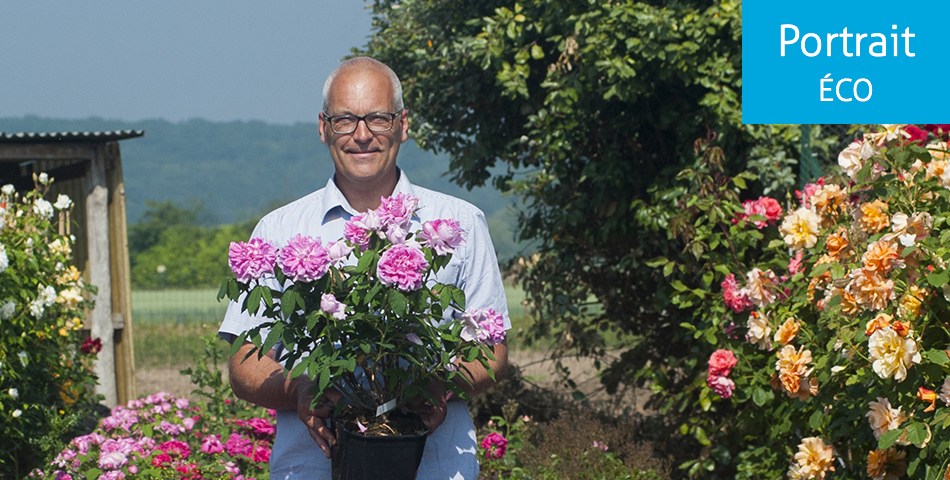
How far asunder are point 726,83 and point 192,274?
40910mm

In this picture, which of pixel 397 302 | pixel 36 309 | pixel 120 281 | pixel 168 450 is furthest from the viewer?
pixel 120 281

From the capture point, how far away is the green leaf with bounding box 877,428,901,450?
2.27 meters

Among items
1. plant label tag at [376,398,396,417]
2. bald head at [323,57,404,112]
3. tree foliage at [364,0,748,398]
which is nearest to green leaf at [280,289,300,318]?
plant label tag at [376,398,396,417]

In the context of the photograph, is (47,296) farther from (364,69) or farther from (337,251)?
(337,251)

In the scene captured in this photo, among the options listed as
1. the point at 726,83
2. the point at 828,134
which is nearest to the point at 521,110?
the point at 726,83

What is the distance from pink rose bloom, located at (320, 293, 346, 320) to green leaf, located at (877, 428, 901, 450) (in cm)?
154

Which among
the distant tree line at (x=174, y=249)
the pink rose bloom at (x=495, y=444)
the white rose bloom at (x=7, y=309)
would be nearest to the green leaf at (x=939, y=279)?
the pink rose bloom at (x=495, y=444)

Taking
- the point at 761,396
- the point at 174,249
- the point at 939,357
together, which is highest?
the point at 939,357

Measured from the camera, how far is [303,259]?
146cm

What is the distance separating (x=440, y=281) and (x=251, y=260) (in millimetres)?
398

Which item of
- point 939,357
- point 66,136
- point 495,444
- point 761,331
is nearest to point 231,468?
point 495,444

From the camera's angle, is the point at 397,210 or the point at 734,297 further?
the point at 734,297

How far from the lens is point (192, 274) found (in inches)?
1672

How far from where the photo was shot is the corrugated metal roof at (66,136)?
5.77m
